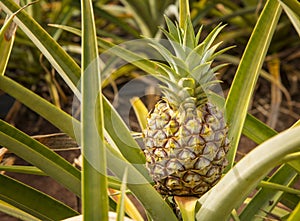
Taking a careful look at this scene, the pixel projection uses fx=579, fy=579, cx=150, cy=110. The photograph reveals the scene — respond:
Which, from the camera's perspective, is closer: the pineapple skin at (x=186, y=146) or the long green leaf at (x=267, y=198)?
the pineapple skin at (x=186, y=146)

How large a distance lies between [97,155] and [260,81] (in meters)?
1.58

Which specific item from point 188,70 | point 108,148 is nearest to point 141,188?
point 108,148

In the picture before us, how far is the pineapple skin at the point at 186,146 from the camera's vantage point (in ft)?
2.71

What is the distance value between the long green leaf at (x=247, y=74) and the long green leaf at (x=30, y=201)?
0.30m

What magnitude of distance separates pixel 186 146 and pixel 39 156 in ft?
0.68

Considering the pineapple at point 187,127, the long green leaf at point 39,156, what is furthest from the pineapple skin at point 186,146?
the long green leaf at point 39,156

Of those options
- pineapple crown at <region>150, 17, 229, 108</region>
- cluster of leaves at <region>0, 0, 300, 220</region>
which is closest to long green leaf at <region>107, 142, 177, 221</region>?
cluster of leaves at <region>0, 0, 300, 220</region>

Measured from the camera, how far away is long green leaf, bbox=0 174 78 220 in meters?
0.91

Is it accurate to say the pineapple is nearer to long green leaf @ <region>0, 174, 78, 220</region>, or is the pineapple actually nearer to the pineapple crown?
the pineapple crown

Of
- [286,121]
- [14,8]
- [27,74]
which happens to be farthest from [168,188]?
[27,74]

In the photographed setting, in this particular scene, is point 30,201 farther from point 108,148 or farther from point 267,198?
point 267,198

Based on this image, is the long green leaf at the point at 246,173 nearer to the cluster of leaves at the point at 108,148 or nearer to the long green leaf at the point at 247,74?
the cluster of leaves at the point at 108,148

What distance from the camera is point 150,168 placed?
858 mm

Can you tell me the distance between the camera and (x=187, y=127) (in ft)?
2.71
